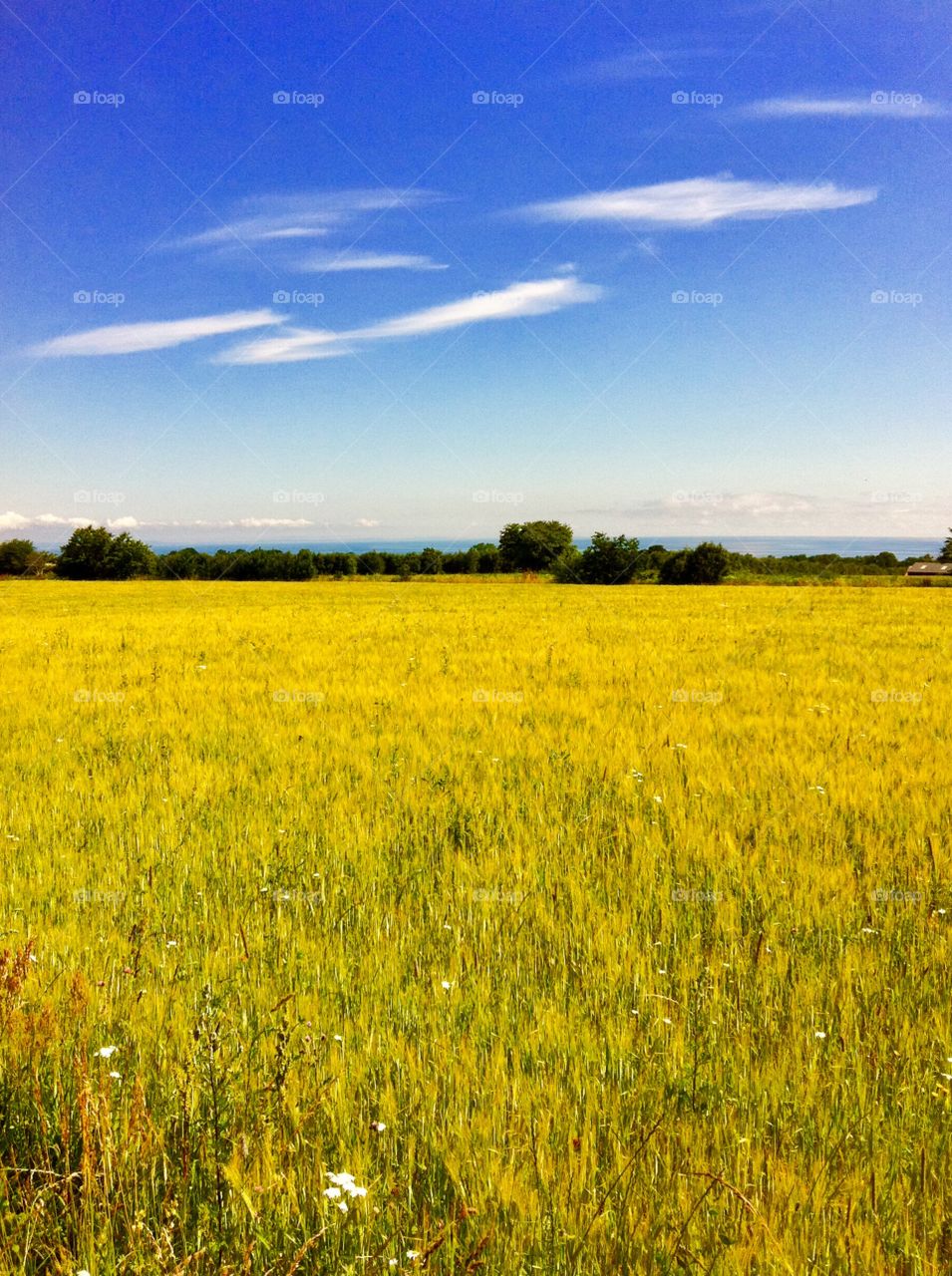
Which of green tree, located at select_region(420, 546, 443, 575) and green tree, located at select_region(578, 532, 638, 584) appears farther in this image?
green tree, located at select_region(420, 546, 443, 575)

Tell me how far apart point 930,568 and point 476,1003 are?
83.0m

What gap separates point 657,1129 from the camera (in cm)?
266

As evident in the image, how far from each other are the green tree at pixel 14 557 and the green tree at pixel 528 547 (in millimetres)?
70966

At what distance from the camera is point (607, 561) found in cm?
8475

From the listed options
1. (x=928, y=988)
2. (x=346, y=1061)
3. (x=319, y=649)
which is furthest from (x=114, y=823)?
(x=319, y=649)

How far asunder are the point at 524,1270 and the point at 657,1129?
0.71 m

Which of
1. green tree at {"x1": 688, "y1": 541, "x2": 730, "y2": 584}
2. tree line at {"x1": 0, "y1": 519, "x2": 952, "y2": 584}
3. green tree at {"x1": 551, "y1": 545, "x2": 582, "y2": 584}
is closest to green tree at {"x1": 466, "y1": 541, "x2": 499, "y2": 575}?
tree line at {"x1": 0, "y1": 519, "x2": 952, "y2": 584}

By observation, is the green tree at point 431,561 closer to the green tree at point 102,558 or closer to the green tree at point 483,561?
the green tree at point 483,561

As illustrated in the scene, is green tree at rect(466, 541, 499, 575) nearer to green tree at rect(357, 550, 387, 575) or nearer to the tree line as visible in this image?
the tree line

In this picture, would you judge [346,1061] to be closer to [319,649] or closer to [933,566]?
[319,649]

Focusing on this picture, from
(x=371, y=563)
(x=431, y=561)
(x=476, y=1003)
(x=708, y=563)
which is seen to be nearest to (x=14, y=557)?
(x=371, y=563)

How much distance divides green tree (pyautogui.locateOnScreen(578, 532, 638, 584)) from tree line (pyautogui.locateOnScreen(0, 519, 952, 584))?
0.11 metres

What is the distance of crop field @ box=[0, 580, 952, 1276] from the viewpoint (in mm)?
2283

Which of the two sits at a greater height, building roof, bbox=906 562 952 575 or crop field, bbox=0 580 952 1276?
building roof, bbox=906 562 952 575
